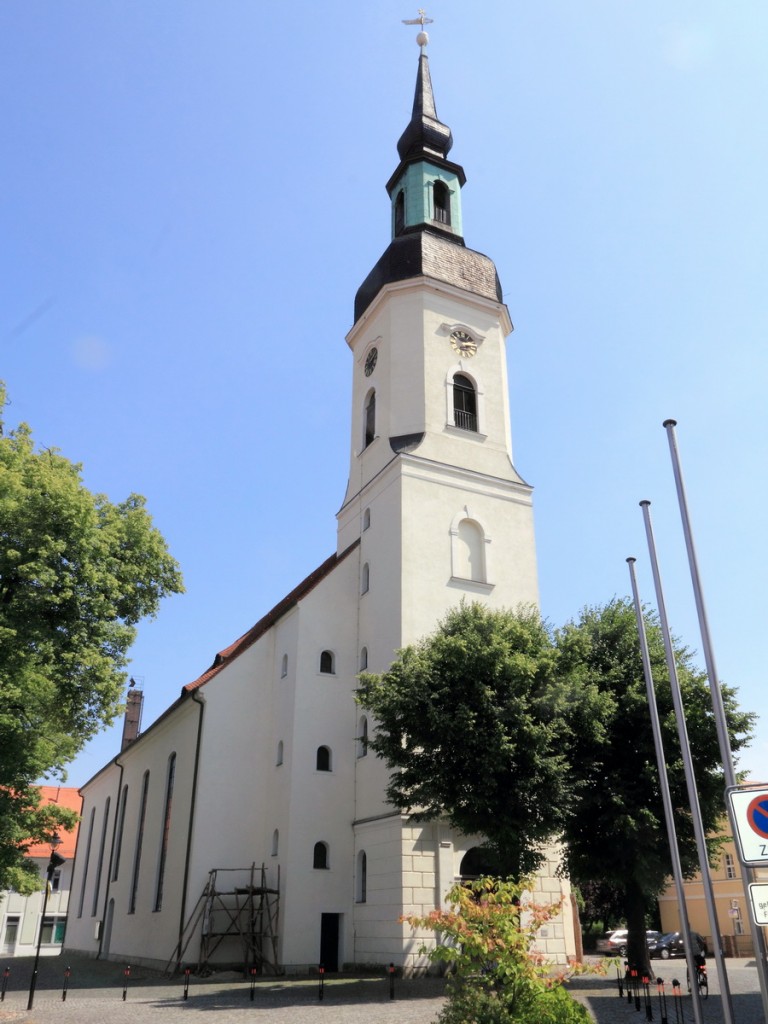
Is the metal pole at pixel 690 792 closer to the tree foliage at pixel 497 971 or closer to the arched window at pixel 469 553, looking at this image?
the tree foliage at pixel 497 971

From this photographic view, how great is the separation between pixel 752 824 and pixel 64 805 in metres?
56.3

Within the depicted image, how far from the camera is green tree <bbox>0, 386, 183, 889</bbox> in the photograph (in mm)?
18297

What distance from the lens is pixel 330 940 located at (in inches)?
998

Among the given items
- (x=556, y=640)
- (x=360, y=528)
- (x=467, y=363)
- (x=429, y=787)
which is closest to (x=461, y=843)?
(x=429, y=787)

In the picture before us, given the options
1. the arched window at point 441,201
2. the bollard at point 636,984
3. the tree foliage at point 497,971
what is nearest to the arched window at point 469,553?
the bollard at point 636,984

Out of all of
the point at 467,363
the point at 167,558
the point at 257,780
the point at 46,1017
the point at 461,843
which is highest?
the point at 467,363

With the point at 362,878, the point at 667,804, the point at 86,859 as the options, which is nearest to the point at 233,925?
the point at 362,878

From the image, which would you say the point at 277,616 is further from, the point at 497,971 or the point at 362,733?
the point at 497,971

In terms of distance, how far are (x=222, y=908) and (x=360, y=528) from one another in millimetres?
13723

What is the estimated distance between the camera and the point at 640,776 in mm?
21594

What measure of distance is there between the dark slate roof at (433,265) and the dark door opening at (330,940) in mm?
23064

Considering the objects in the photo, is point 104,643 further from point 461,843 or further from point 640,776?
point 640,776

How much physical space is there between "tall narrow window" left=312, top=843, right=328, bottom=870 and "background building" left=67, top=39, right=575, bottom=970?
0.06m

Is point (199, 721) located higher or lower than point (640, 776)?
higher
